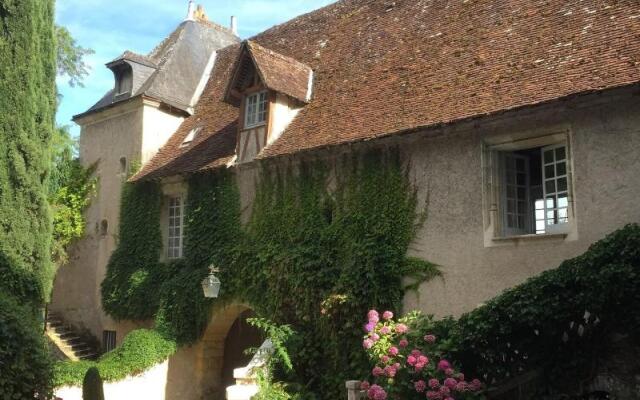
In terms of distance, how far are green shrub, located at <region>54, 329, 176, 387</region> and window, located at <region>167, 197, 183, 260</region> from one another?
208 centimetres

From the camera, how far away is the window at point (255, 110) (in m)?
13.8

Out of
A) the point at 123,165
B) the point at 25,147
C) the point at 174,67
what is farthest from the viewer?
the point at 174,67

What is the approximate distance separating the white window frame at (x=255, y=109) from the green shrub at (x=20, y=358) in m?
5.80

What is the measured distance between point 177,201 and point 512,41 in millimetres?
8565

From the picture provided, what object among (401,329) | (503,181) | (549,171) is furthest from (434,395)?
Answer: (549,171)

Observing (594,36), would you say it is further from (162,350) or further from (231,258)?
(162,350)

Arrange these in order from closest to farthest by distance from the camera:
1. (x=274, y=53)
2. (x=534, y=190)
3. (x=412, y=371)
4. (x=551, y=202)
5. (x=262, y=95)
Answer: (x=412, y=371), (x=551, y=202), (x=534, y=190), (x=262, y=95), (x=274, y=53)

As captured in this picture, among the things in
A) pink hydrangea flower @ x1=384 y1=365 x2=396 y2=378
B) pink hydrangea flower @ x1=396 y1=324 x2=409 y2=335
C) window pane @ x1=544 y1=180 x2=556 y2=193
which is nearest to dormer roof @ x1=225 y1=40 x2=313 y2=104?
window pane @ x1=544 y1=180 x2=556 y2=193

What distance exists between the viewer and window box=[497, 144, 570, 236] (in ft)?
32.4

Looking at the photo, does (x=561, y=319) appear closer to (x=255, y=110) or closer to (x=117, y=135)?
(x=255, y=110)

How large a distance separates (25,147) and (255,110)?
4.66m

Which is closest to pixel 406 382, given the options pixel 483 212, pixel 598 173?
pixel 483 212

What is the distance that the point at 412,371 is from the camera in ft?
26.5

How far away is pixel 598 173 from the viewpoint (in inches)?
359
